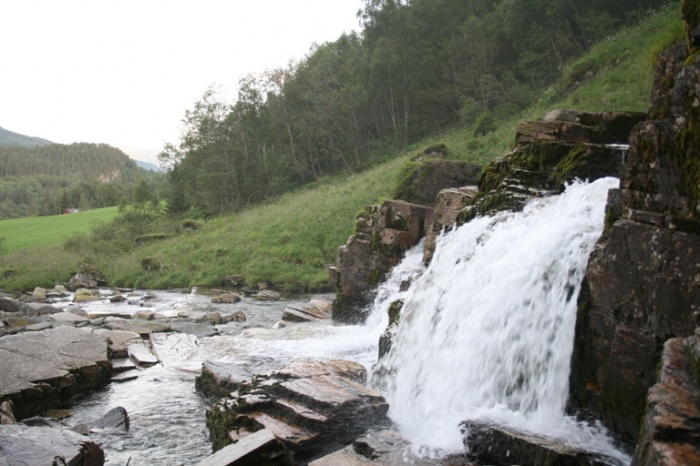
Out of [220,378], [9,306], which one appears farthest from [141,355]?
[9,306]

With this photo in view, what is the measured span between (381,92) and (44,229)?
4339 cm

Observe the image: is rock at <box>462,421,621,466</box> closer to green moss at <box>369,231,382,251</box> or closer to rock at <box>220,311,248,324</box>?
green moss at <box>369,231,382,251</box>

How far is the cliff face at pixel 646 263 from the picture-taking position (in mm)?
5219

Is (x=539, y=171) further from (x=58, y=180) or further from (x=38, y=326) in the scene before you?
(x=58, y=180)

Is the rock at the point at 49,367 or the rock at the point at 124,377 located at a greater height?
the rock at the point at 49,367

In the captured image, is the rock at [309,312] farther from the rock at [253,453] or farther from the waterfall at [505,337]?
the rock at [253,453]

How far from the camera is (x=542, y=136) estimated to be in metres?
11.8

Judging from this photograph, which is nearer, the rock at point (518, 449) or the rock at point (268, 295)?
the rock at point (518, 449)

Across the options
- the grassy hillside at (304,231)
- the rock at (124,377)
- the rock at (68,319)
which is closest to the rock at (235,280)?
the grassy hillside at (304,231)

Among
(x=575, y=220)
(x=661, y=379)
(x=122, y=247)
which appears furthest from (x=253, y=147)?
(x=661, y=379)

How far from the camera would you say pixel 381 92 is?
52875 millimetres

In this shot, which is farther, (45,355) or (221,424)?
(45,355)

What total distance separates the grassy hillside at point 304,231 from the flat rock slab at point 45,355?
1319cm

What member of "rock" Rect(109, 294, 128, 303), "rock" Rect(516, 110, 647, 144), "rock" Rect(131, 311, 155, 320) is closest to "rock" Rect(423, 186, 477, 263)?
"rock" Rect(516, 110, 647, 144)
